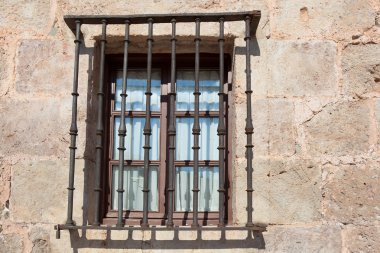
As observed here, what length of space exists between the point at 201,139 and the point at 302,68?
2.23 feet

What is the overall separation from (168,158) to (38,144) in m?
0.71

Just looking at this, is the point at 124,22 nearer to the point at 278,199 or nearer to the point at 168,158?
the point at 168,158

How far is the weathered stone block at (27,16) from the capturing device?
3277 millimetres

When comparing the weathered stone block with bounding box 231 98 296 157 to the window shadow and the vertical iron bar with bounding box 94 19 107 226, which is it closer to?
the window shadow

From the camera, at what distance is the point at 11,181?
10.2ft

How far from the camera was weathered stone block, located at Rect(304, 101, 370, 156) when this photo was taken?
3064 millimetres

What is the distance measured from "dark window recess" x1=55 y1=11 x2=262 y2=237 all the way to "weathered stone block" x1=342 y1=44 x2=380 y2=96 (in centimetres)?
54

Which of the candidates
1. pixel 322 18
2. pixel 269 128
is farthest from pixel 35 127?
pixel 322 18

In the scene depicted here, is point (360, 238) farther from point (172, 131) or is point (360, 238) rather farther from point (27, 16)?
point (27, 16)

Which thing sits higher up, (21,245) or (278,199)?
(278,199)

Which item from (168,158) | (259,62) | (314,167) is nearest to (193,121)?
(168,158)

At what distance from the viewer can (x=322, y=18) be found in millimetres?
3219

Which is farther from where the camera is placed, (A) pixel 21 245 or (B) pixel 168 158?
(B) pixel 168 158

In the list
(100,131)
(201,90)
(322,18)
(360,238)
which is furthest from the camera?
(201,90)
